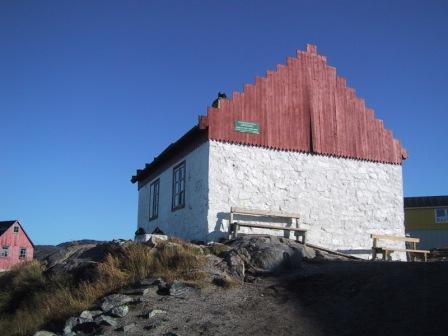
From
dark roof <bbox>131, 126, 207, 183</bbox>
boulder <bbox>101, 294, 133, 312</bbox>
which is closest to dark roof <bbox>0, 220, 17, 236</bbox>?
dark roof <bbox>131, 126, 207, 183</bbox>

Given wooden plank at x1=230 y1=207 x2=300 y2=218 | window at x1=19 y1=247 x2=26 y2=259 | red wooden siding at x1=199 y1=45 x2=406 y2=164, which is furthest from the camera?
window at x1=19 y1=247 x2=26 y2=259

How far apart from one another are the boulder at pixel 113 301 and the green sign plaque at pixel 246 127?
7682 mm

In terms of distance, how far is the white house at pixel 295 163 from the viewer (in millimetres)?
16344

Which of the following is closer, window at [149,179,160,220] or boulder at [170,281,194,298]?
boulder at [170,281,194,298]

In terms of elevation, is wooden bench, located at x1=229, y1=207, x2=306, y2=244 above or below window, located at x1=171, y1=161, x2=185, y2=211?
below

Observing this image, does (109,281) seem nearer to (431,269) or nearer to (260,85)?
(431,269)

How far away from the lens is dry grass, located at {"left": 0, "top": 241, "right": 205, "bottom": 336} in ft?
35.6

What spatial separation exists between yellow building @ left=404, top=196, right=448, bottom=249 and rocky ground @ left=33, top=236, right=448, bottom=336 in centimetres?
3011

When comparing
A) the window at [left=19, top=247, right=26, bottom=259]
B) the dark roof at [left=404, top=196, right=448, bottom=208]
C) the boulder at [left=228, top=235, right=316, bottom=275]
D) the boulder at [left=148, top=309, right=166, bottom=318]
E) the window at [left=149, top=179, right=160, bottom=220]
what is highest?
the dark roof at [left=404, top=196, right=448, bottom=208]

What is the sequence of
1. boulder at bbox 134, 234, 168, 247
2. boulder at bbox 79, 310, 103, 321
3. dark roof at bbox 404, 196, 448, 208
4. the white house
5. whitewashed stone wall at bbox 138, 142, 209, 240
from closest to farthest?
1. boulder at bbox 79, 310, 103, 321
2. boulder at bbox 134, 234, 168, 247
3. whitewashed stone wall at bbox 138, 142, 209, 240
4. the white house
5. dark roof at bbox 404, 196, 448, 208

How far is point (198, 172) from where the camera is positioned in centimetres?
1673

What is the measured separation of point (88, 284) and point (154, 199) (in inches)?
396

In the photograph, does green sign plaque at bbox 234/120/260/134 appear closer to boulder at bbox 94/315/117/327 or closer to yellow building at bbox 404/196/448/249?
boulder at bbox 94/315/117/327

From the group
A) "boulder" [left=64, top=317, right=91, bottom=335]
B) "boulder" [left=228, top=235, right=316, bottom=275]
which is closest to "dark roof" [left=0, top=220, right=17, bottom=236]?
"boulder" [left=228, top=235, right=316, bottom=275]
